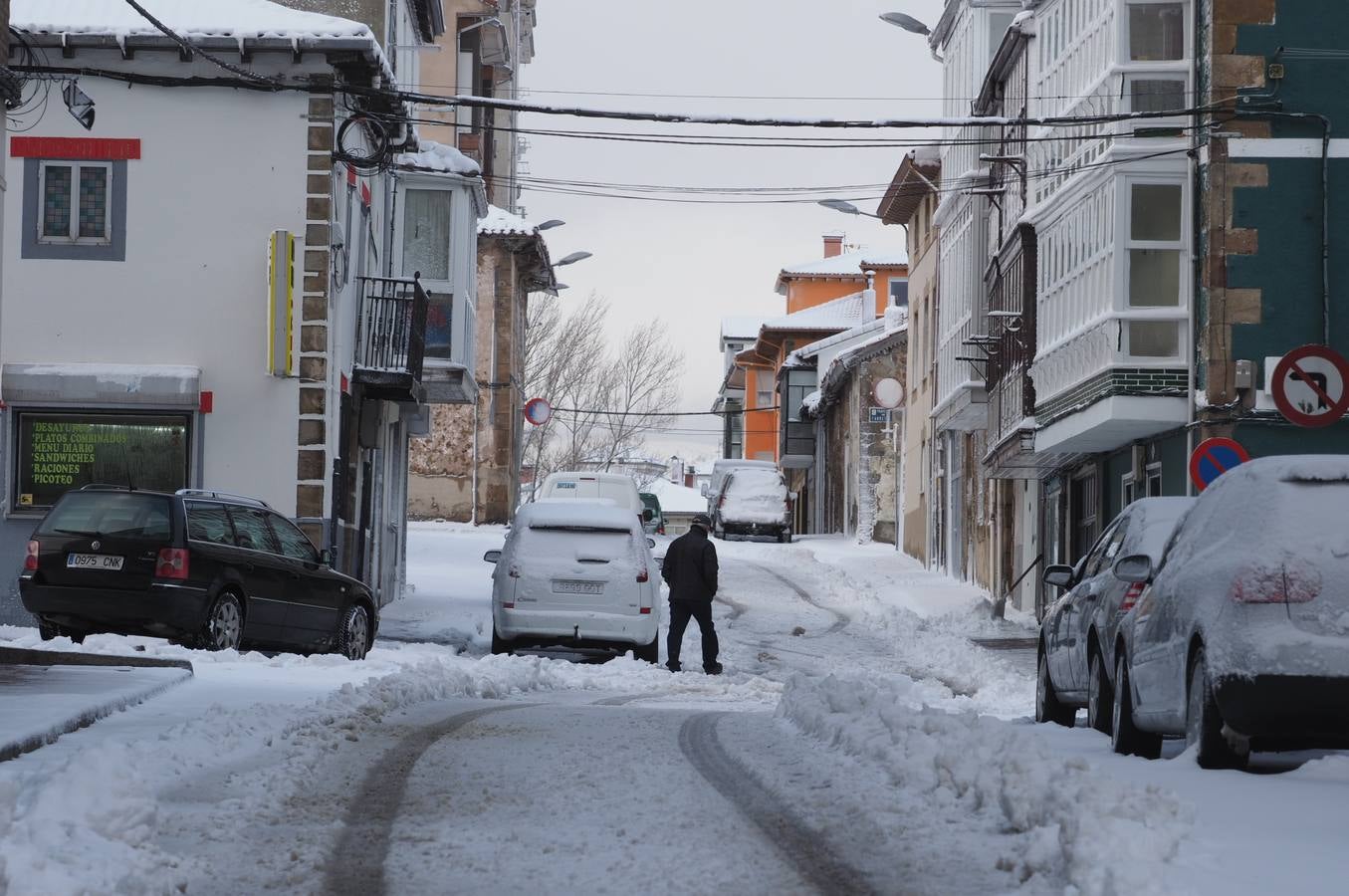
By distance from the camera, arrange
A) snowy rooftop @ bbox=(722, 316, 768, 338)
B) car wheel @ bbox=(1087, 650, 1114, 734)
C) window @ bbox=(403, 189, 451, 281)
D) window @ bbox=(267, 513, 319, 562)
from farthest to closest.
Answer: snowy rooftop @ bbox=(722, 316, 768, 338)
window @ bbox=(403, 189, 451, 281)
window @ bbox=(267, 513, 319, 562)
car wheel @ bbox=(1087, 650, 1114, 734)

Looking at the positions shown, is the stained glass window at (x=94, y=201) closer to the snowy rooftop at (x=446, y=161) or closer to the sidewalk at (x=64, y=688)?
the sidewalk at (x=64, y=688)

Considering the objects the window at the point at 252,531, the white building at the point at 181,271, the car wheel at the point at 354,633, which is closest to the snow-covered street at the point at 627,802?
the window at the point at 252,531

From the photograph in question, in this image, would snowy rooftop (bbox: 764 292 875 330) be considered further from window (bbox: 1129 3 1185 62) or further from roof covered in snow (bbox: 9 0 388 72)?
roof covered in snow (bbox: 9 0 388 72)

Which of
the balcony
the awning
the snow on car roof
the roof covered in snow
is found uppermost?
the roof covered in snow

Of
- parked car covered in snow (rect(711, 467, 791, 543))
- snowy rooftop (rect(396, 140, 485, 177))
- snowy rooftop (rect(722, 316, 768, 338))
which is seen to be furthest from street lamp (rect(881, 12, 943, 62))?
snowy rooftop (rect(722, 316, 768, 338))

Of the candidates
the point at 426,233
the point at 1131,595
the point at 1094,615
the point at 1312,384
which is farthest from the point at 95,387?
the point at 1131,595

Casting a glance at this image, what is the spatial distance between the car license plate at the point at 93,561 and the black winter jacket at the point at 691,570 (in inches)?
230

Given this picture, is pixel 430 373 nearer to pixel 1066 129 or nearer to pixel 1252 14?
pixel 1066 129

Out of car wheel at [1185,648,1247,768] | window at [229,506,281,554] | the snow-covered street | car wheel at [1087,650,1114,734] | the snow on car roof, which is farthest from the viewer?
the snow on car roof

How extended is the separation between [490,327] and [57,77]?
30.9 meters

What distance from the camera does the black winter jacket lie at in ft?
71.7

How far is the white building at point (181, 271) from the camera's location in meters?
25.0

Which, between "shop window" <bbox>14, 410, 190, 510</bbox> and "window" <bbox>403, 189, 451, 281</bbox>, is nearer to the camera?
"shop window" <bbox>14, 410, 190, 510</bbox>

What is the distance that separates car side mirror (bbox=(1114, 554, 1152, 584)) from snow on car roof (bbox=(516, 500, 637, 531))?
1118 centimetres
